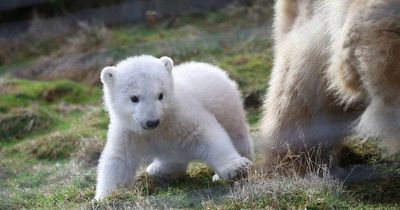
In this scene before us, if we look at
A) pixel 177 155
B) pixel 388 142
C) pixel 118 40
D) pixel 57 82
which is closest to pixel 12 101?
pixel 57 82

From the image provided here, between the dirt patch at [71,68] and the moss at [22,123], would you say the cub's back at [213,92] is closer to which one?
the moss at [22,123]

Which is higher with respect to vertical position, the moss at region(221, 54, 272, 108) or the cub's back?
the cub's back

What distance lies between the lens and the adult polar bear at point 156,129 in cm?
515

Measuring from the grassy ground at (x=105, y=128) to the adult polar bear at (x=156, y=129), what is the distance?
0.17 metres

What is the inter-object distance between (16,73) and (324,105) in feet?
28.2

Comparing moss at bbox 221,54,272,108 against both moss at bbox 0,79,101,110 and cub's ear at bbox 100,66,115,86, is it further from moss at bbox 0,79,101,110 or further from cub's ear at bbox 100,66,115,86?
cub's ear at bbox 100,66,115,86

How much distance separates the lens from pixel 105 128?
29.2 feet

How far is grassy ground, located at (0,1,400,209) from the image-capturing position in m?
4.57

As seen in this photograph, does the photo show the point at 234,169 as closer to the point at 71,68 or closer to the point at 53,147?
the point at 53,147

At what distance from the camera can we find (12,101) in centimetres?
1043

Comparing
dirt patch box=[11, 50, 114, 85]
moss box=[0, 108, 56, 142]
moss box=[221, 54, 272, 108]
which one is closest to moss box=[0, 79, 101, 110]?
dirt patch box=[11, 50, 114, 85]

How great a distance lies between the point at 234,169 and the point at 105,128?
13.4 feet

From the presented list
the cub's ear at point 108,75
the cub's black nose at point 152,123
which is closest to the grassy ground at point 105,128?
the cub's black nose at point 152,123

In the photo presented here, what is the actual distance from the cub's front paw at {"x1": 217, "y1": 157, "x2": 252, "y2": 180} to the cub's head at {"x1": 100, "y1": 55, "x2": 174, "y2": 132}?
51 centimetres
